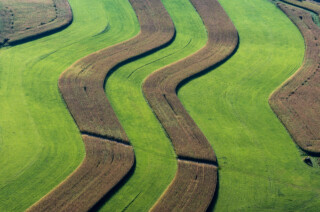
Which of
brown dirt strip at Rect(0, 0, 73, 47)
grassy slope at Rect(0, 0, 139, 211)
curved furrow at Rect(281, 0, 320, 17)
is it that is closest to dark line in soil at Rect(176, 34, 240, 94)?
grassy slope at Rect(0, 0, 139, 211)

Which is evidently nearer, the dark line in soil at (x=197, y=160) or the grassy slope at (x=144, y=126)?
the grassy slope at (x=144, y=126)

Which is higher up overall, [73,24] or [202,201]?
[73,24]

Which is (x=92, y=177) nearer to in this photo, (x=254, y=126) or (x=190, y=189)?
(x=190, y=189)

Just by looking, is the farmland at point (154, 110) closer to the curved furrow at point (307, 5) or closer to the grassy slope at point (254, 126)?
the grassy slope at point (254, 126)

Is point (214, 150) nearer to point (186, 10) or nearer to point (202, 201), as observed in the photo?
point (202, 201)

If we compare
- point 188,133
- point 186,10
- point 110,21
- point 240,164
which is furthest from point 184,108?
point 186,10

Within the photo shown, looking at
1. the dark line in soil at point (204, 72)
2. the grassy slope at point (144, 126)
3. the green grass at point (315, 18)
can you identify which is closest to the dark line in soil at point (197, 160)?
the grassy slope at point (144, 126)
